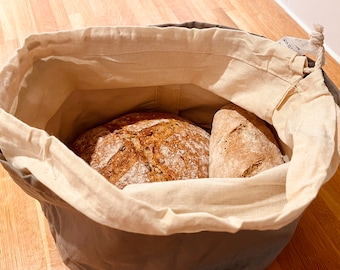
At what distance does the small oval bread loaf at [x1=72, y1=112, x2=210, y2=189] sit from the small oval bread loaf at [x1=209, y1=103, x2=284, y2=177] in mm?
33

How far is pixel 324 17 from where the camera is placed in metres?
1.13

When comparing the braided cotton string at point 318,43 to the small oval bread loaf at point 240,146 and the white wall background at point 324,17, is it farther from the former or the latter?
the white wall background at point 324,17

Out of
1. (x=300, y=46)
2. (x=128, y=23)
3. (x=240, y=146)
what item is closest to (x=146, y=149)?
(x=240, y=146)

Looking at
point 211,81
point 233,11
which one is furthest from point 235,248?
point 233,11

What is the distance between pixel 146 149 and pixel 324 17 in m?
0.70

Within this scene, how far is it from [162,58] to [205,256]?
0.34 meters

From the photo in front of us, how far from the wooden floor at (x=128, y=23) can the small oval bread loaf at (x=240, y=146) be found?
178 millimetres

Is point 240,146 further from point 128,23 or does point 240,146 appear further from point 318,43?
point 128,23

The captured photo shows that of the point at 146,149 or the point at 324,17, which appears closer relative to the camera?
the point at 146,149

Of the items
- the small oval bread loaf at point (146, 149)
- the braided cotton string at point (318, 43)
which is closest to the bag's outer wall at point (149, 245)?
the small oval bread loaf at point (146, 149)

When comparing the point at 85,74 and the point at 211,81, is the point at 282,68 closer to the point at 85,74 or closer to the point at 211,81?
the point at 211,81

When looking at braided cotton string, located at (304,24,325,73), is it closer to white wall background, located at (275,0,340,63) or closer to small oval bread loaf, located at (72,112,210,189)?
small oval bread loaf, located at (72,112,210,189)

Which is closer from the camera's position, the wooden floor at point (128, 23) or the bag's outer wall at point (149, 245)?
the bag's outer wall at point (149, 245)

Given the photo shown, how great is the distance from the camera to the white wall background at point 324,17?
1095 millimetres
